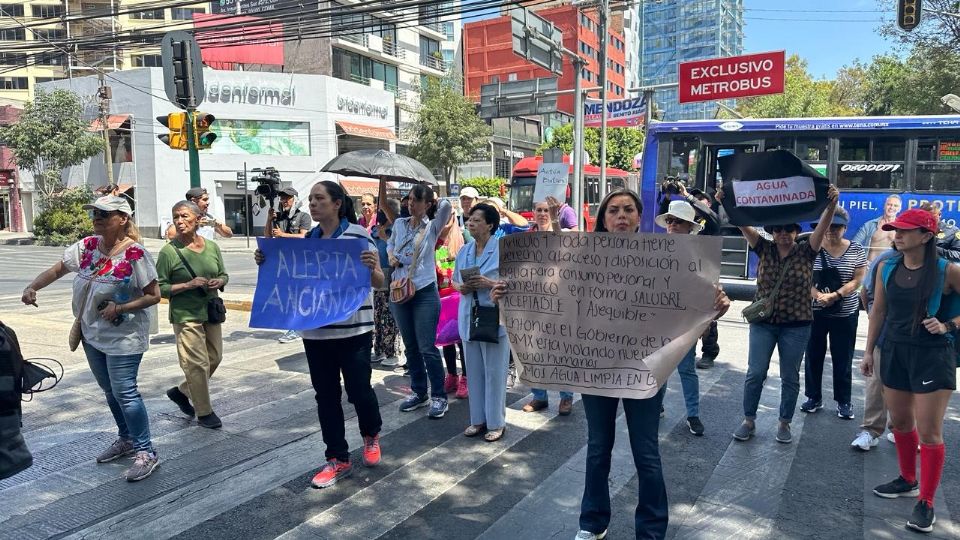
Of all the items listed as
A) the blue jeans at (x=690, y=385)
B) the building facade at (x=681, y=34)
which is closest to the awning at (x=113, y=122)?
the blue jeans at (x=690, y=385)

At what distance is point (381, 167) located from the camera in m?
6.53

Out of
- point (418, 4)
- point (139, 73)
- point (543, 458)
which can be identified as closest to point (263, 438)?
point (543, 458)

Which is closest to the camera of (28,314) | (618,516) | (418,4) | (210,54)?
(618,516)

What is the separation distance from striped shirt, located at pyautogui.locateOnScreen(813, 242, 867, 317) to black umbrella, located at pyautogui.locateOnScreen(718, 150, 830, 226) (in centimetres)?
165

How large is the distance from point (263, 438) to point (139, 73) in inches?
1410

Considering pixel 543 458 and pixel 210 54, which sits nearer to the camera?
pixel 543 458

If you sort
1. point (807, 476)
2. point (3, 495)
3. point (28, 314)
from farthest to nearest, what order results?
point (28, 314)
point (807, 476)
point (3, 495)

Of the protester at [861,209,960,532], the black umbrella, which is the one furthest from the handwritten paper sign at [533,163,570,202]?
the protester at [861,209,960,532]

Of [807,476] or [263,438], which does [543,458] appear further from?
[263,438]

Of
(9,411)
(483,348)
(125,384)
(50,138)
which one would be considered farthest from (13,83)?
(9,411)

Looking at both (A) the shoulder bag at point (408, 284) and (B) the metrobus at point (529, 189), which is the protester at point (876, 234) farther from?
(B) the metrobus at point (529, 189)

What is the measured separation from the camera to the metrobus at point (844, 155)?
1223cm

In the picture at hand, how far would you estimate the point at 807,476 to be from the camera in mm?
4289

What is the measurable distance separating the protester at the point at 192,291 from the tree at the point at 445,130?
3561cm
